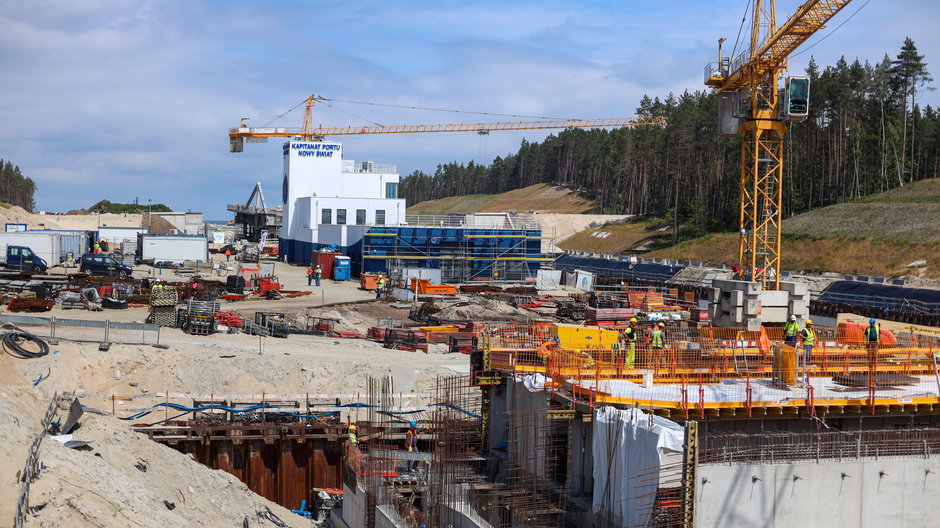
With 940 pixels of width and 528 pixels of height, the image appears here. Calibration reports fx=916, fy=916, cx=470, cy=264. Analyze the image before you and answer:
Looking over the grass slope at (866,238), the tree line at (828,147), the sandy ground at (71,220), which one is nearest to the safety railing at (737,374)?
the grass slope at (866,238)

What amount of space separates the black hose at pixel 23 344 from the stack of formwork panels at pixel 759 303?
20.7 metres

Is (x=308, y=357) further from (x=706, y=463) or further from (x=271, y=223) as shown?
(x=271, y=223)

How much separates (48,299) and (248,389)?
A: 554 inches

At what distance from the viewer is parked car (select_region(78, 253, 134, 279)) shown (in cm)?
5152

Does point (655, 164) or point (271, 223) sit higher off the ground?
point (655, 164)

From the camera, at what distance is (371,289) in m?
55.0

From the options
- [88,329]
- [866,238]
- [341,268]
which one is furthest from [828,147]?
[88,329]

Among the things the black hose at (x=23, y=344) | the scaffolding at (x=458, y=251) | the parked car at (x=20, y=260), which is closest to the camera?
the black hose at (x=23, y=344)

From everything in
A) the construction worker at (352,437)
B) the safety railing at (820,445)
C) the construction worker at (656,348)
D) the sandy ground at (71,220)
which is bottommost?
the construction worker at (352,437)

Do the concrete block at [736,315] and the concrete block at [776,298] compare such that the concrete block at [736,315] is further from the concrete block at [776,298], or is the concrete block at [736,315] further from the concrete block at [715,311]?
the concrete block at [776,298]

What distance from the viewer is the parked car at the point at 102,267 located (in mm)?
51522

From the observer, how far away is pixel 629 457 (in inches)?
610

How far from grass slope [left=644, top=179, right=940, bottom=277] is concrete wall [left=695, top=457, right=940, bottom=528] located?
43234mm

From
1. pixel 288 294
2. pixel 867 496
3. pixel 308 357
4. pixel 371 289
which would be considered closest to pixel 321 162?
pixel 371 289
